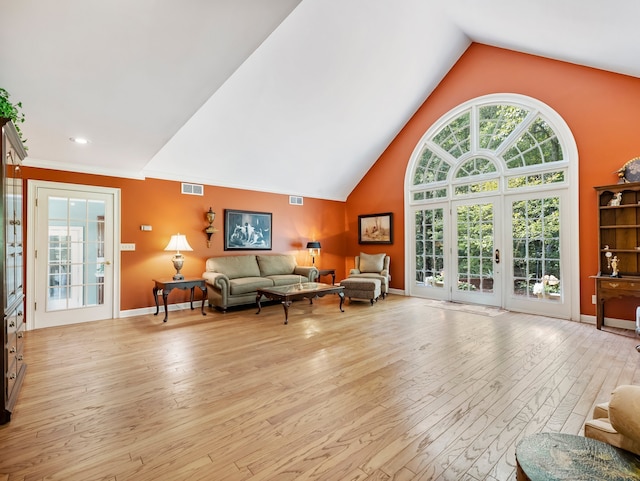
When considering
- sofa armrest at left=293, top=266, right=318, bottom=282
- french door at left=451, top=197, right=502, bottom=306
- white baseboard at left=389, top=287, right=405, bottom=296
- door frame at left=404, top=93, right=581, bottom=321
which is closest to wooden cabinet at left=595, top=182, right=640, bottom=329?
door frame at left=404, top=93, right=581, bottom=321

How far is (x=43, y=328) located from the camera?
443 centimetres

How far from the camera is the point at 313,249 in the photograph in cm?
773

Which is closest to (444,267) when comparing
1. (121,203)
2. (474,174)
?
(474,174)

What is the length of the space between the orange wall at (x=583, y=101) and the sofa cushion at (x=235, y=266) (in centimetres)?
479

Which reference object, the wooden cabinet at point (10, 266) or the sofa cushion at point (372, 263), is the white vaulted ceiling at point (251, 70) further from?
the sofa cushion at point (372, 263)

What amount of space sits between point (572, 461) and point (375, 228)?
685cm

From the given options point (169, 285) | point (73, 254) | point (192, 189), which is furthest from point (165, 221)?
point (73, 254)

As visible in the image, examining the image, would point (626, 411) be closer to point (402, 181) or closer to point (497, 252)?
point (497, 252)

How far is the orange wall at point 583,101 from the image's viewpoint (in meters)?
4.41

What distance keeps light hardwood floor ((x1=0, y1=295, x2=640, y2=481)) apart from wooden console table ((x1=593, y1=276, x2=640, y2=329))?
0.33 meters

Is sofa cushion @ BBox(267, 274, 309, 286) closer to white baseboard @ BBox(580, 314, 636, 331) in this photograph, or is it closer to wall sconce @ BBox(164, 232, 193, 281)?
Result: wall sconce @ BBox(164, 232, 193, 281)

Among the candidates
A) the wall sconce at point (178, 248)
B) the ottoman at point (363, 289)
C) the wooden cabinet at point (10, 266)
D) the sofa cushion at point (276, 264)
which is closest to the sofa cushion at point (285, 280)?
the sofa cushion at point (276, 264)

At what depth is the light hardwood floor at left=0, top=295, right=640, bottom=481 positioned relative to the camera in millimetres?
1729

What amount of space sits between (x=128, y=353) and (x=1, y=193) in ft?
6.60
